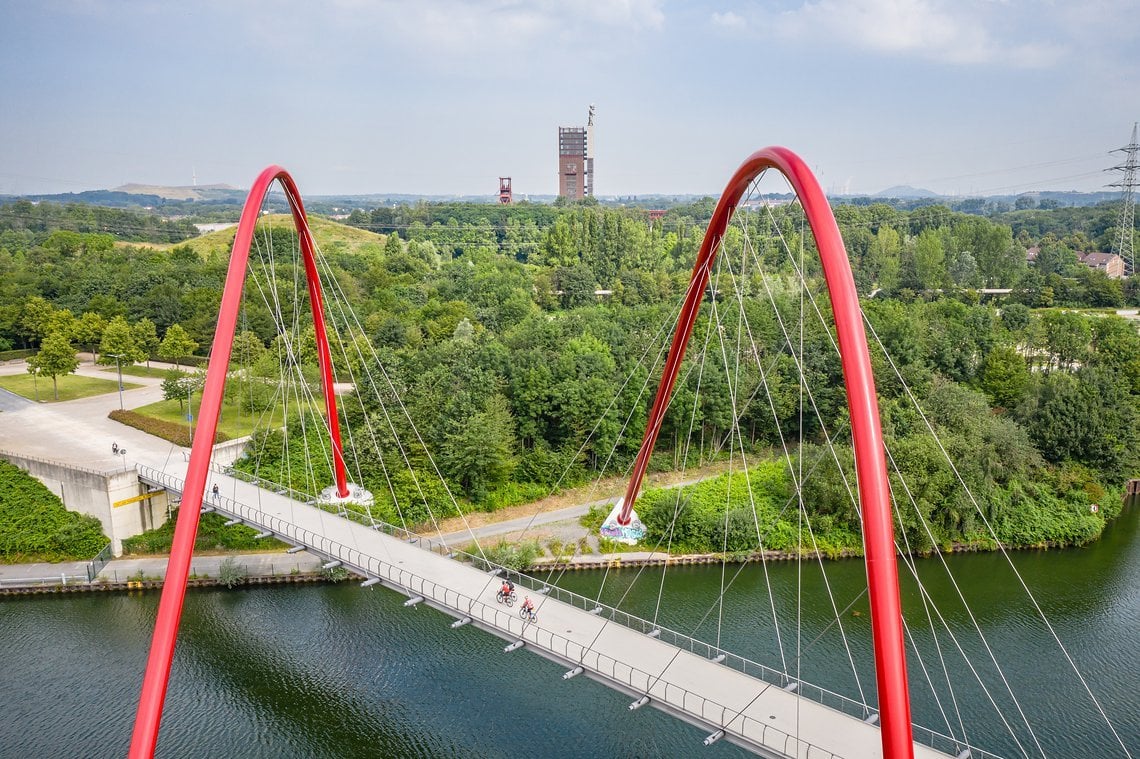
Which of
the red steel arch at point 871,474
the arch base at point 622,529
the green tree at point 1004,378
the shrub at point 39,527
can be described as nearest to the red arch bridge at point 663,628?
the red steel arch at point 871,474

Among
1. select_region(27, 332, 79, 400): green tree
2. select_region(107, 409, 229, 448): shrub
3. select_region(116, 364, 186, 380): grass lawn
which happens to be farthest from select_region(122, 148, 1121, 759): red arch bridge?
select_region(116, 364, 186, 380): grass lawn

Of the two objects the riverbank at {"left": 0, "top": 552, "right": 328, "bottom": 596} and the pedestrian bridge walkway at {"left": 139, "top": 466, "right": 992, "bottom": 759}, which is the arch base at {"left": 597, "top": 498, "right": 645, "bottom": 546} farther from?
the riverbank at {"left": 0, "top": 552, "right": 328, "bottom": 596}

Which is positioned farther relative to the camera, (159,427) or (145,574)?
(159,427)

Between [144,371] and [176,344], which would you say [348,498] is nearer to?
[176,344]

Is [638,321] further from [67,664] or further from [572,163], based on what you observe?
[572,163]

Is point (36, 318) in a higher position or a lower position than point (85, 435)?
higher

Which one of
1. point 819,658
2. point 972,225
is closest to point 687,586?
point 819,658

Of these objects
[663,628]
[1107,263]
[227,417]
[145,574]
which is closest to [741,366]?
[663,628]
